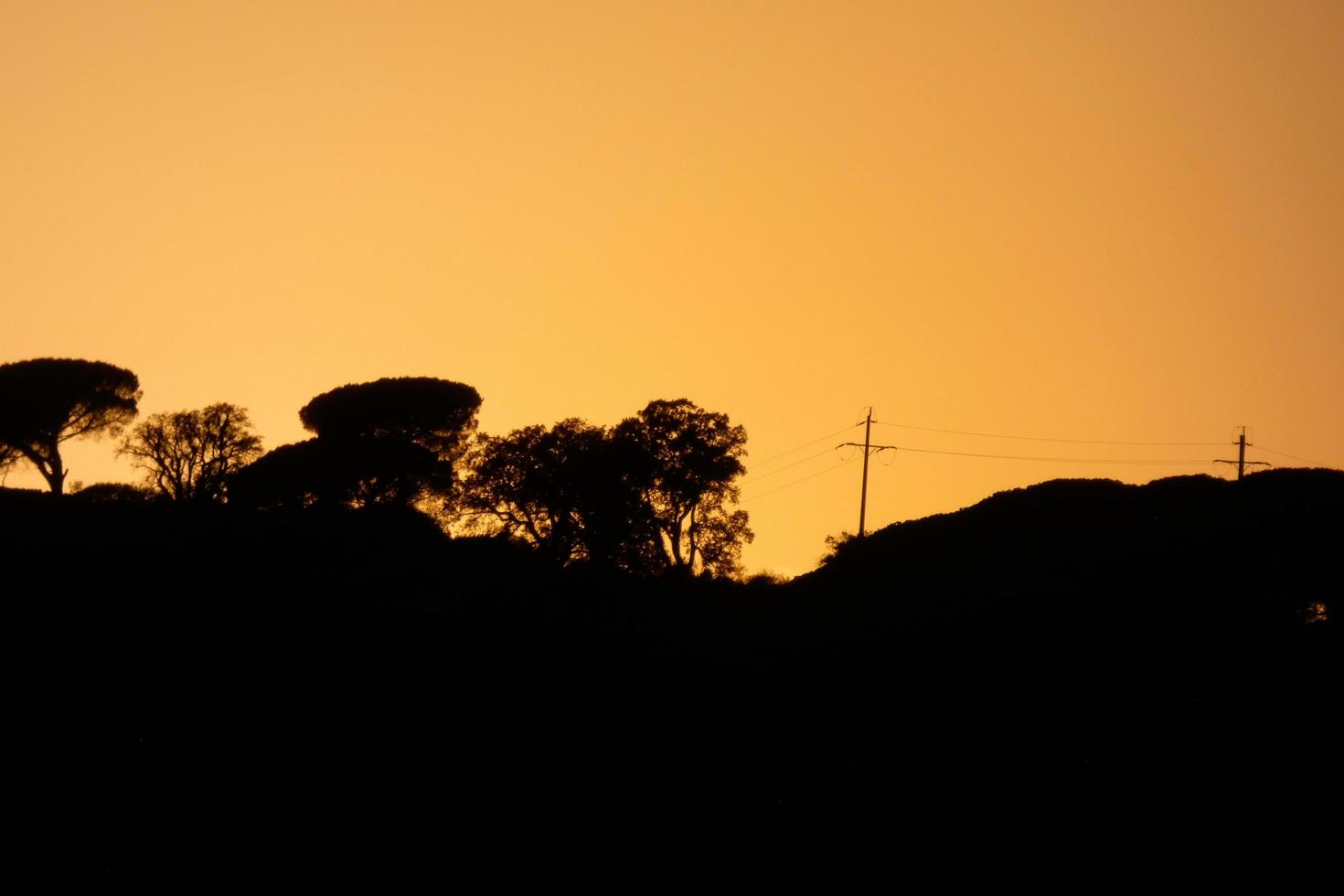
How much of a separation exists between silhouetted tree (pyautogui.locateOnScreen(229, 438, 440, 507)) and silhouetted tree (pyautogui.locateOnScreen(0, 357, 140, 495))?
32.7ft

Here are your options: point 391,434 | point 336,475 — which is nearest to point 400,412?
point 391,434

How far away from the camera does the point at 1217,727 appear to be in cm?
3462

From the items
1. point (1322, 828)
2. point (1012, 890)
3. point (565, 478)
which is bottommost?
point (1012, 890)

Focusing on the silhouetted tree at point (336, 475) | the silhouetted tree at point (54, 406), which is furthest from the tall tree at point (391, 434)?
the silhouetted tree at point (54, 406)

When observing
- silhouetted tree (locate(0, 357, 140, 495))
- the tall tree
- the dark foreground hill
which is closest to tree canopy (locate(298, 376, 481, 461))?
the tall tree

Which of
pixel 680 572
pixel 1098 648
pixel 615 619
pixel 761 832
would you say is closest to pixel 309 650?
pixel 615 619

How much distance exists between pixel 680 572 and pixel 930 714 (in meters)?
48.0

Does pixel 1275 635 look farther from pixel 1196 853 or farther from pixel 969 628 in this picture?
pixel 1196 853

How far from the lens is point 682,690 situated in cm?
4331

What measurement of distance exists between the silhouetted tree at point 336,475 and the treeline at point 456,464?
0.09m

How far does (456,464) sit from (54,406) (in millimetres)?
26724

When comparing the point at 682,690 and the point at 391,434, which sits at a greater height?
the point at 391,434

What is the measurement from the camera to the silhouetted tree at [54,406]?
3578 inches

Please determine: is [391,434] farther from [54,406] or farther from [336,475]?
[54,406]
